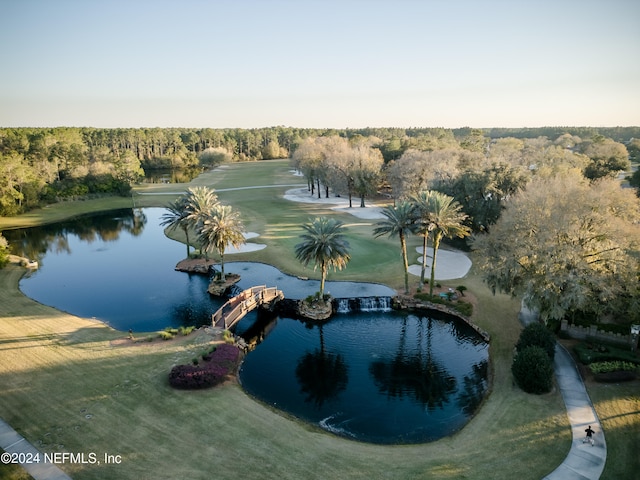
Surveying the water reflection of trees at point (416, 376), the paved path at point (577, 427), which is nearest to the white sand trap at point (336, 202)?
the water reflection of trees at point (416, 376)

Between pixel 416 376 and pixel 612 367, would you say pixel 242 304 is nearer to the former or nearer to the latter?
pixel 416 376

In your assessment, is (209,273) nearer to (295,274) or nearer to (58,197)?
(295,274)

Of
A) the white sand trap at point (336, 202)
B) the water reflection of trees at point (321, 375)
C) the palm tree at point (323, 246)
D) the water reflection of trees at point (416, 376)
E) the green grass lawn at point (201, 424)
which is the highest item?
the palm tree at point (323, 246)

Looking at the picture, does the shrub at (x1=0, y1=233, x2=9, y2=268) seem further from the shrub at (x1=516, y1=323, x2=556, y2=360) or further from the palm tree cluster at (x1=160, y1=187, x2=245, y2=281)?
the shrub at (x1=516, y1=323, x2=556, y2=360)

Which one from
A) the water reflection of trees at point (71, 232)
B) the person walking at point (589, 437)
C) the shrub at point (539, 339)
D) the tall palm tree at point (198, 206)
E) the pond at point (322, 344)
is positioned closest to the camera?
the person walking at point (589, 437)

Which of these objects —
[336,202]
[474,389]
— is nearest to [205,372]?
[474,389]

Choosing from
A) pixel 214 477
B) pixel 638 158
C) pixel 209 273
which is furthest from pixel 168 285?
pixel 638 158

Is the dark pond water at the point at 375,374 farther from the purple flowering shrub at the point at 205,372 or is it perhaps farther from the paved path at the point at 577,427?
the paved path at the point at 577,427
